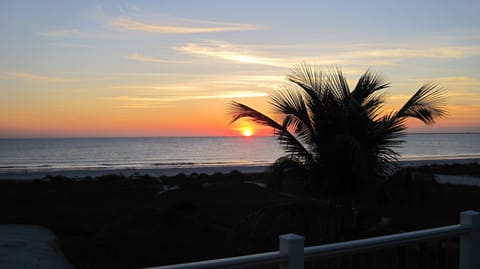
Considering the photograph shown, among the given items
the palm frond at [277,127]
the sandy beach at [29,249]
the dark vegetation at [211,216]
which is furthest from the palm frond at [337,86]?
the sandy beach at [29,249]

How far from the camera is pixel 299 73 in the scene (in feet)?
27.5

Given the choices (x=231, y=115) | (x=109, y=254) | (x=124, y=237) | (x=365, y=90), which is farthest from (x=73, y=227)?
(x=365, y=90)

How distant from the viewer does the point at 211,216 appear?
18.2 metres

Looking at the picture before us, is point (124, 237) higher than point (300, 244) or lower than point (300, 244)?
lower

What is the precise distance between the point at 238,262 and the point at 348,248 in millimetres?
1005

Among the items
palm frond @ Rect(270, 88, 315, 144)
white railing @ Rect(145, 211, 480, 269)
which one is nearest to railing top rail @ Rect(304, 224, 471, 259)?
white railing @ Rect(145, 211, 480, 269)

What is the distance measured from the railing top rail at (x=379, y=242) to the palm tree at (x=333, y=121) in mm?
3753

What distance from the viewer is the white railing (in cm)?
268

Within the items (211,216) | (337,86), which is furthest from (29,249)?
(337,86)

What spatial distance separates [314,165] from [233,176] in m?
30.1

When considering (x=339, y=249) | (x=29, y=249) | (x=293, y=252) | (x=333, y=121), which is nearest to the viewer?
(x=293, y=252)

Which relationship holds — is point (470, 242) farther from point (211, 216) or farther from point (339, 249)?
point (211, 216)

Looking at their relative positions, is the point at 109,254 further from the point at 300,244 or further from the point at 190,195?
the point at 190,195

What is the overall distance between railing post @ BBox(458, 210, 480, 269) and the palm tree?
11.5 feet
